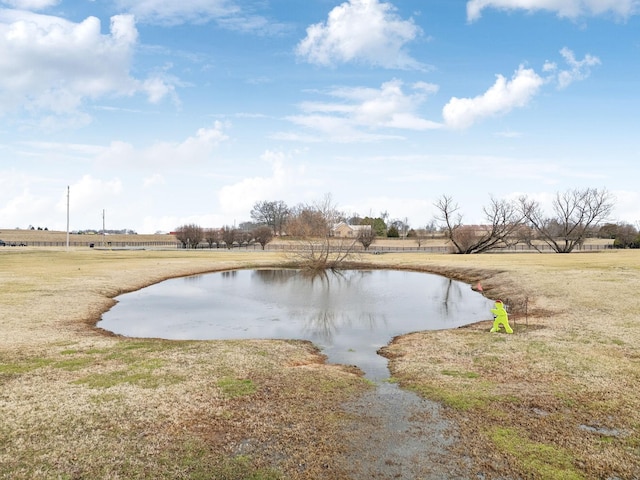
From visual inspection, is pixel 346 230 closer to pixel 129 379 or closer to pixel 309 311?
pixel 309 311

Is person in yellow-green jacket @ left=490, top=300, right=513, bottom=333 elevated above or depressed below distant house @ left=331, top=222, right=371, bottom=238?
below

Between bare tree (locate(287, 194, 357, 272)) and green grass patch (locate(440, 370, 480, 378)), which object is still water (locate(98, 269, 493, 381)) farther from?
bare tree (locate(287, 194, 357, 272))

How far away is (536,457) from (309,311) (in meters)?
16.8

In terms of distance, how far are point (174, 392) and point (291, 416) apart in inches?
114

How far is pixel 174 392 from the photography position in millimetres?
10016

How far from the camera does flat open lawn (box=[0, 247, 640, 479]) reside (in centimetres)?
711

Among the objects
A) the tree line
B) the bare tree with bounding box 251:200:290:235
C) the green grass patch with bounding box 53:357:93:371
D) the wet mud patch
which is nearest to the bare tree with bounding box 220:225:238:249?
the tree line

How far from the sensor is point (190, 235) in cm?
10400

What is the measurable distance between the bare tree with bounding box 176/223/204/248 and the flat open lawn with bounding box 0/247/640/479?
284 ft

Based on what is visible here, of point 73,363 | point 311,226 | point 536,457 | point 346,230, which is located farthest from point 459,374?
point 346,230

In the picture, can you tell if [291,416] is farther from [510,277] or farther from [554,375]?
[510,277]

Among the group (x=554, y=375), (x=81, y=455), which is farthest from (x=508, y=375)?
(x=81, y=455)

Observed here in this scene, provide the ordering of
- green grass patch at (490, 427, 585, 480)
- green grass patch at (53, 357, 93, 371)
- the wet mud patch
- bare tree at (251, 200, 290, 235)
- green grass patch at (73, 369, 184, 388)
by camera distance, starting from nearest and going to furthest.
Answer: green grass patch at (490, 427, 585, 480) → the wet mud patch → green grass patch at (73, 369, 184, 388) → green grass patch at (53, 357, 93, 371) → bare tree at (251, 200, 290, 235)

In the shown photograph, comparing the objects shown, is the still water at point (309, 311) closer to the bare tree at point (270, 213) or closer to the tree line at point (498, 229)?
the tree line at point (498, 229)
